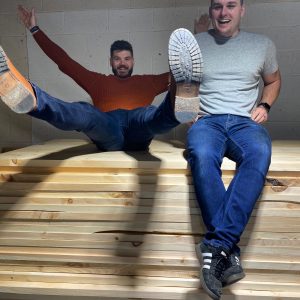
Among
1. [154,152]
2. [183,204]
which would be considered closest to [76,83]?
[154,152]

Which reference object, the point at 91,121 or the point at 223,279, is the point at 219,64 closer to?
the point at 91,121

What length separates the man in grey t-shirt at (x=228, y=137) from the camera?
120cm

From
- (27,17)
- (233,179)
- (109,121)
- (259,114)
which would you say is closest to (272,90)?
(259,114)

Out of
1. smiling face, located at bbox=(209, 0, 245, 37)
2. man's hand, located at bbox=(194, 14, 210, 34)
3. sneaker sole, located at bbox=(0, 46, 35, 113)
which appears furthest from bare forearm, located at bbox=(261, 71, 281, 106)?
sneaker sole, located at bbox=(0, 46, 35, 113)

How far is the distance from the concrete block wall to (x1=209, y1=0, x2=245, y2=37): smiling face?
0.78 metres

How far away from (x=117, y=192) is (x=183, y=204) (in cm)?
26

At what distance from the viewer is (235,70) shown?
5.37 feet

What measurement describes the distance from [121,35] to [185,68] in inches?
57.7

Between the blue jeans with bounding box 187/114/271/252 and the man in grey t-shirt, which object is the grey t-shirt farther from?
the blue jeans with bounding box 187/114/271/252

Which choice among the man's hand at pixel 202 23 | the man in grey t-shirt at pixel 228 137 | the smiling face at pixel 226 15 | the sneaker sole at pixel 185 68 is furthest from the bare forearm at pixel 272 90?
the man's hand at pixel 202 23

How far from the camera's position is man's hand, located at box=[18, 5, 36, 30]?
2.55 meters

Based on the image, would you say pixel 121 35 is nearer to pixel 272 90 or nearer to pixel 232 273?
pixel 272 90

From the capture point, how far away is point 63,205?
1.46 meters

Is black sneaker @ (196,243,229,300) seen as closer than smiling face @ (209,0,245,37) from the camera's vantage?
Yes
